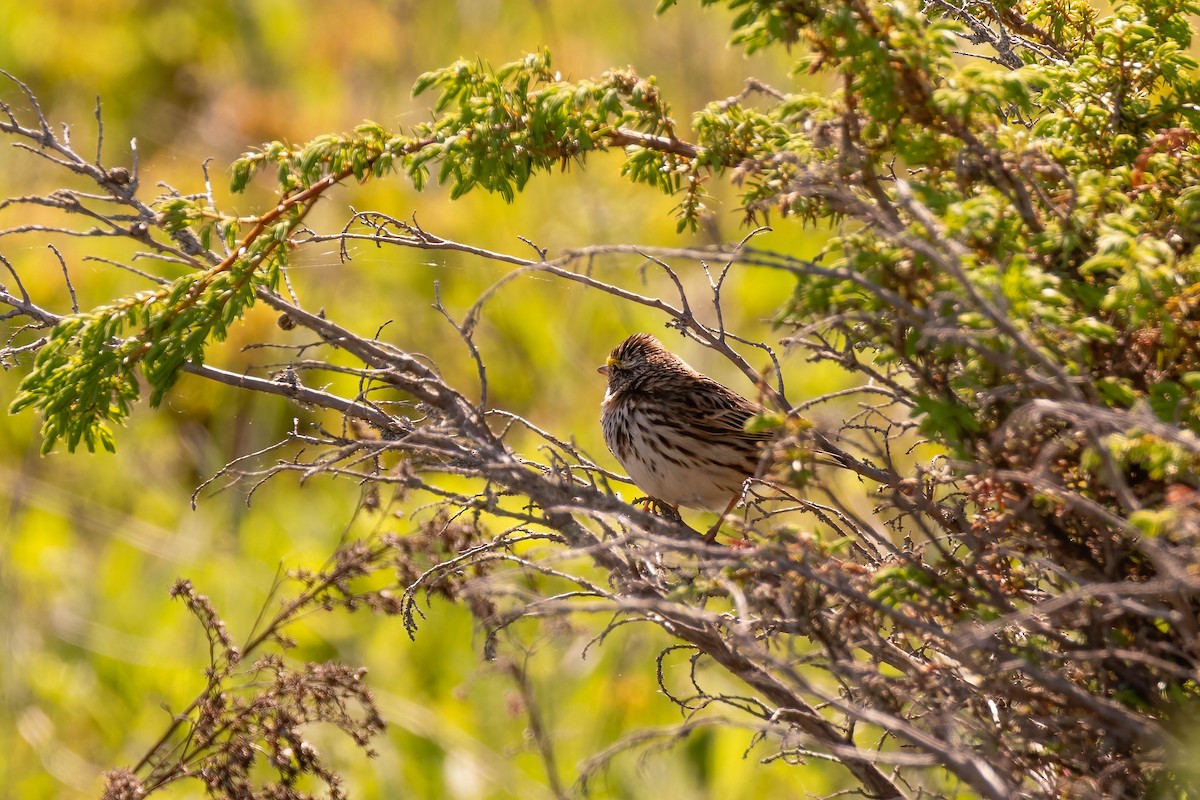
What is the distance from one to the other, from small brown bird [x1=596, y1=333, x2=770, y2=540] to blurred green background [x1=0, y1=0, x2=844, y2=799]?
0.90m

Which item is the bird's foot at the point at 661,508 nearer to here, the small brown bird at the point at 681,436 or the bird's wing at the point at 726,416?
the small brown bird at the point at 681,436

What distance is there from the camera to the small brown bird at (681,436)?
4.93 meters

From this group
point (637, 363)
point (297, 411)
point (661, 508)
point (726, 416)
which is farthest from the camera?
point (297, 411)

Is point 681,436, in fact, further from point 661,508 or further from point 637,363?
point 637,363

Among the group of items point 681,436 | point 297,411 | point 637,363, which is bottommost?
point 681,436

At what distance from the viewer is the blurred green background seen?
6.29 m

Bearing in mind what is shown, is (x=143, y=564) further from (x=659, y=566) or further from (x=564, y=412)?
(x=659, y=566)

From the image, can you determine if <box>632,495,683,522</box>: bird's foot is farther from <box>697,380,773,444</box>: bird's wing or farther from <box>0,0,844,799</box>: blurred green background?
<box>0,0,844,799</box>: blurred green background

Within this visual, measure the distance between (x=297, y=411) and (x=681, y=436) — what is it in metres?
3.31

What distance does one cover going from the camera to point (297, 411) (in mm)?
7621

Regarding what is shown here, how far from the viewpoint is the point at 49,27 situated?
34.8ft

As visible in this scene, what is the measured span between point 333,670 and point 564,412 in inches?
191

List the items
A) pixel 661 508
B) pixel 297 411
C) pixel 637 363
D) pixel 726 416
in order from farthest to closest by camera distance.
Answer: pixel 297 411, pixel 637 363, pixel 726 416, pixel 661 508

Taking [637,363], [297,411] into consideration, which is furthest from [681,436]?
[297,411]
